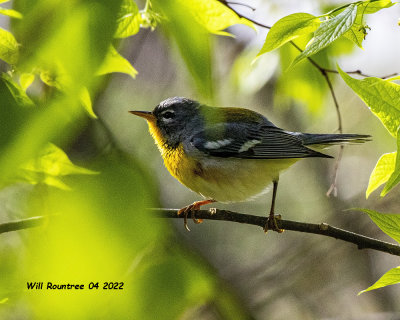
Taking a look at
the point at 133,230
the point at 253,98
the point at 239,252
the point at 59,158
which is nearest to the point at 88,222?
the point at 133,230

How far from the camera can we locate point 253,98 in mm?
6023

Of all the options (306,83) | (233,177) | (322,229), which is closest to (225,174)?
(233,177)

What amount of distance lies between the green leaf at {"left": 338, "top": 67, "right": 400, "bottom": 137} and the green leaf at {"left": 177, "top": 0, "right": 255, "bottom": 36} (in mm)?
446

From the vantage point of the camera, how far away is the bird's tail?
2.75 meters

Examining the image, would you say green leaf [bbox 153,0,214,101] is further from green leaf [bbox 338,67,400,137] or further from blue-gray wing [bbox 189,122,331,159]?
blue-gray wing [bbox 189,122,331,159]

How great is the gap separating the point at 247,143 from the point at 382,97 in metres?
1.72

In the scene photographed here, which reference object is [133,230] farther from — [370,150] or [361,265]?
[370,150]

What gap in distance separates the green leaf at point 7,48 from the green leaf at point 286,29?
2.11 ft

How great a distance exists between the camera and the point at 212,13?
1.20 m

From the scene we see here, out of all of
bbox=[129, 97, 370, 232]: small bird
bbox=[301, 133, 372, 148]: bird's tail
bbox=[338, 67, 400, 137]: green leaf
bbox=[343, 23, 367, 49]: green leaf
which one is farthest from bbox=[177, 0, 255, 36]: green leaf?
bbox=[301, 133, 372, 148]: bird's tail

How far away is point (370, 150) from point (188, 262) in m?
5.51

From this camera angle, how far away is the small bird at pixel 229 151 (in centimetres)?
293

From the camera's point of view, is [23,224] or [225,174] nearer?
[23,224]

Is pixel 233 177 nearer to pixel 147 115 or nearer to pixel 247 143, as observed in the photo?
pixel 247 143
